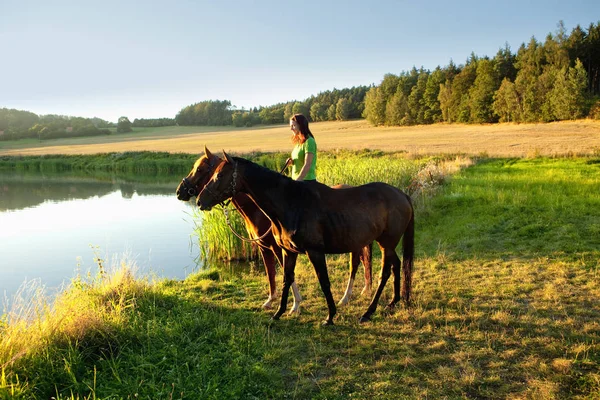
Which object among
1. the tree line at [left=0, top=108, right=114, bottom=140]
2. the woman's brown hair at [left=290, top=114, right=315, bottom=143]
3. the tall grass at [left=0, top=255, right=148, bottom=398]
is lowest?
the tall grass at [left=0, top=255, right=148, bottom=398]

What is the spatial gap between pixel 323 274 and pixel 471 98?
59520mm

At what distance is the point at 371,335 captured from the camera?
4.28 meters

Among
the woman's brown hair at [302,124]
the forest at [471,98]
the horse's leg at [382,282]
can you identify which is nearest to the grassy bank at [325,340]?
the horse's leg at [382,282]

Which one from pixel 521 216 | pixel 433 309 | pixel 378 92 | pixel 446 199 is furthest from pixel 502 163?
pixel 378 92

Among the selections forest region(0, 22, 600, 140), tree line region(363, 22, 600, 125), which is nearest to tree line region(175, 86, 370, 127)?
forest region(0, 22, 600, 140)

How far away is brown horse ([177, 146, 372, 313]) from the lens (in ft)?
15.6

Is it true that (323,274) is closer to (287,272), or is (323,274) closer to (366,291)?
(287,272)

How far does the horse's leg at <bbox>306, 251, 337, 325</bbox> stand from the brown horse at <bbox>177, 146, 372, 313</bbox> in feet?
2.05

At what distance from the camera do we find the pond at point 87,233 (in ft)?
29.8

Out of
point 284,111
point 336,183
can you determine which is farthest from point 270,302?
point 284,111

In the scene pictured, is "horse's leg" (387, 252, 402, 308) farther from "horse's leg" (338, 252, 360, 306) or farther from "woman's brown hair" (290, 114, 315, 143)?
"woman's brown hair" (290, 114, 315, 143)

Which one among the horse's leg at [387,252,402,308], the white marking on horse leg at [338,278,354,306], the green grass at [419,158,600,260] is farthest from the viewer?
the green grass at [419,158,600,260]

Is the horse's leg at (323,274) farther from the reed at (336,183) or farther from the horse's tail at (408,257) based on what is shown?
the reed at (336,183)

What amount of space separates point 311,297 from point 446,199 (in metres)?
6.97
